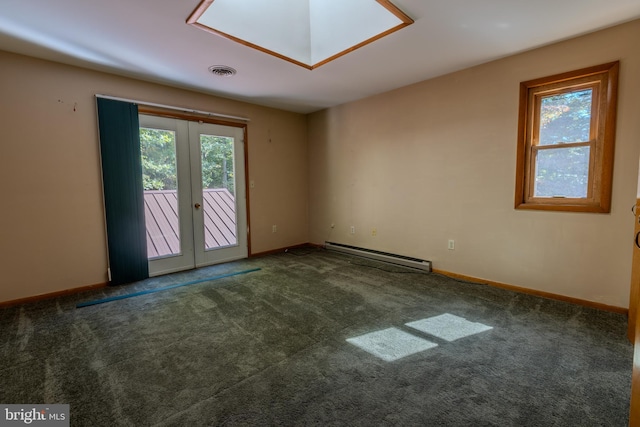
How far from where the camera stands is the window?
2566mm

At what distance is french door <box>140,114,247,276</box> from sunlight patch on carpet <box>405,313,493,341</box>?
3.15m

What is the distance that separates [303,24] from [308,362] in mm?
3183

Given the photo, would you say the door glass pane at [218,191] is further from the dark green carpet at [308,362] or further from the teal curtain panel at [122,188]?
the dark green carpet at [308,362]

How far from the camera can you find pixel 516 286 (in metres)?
3.14

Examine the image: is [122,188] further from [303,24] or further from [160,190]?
[303,24]

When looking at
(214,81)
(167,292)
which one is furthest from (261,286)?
(214,81)

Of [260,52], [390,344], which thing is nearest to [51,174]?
[260,52]

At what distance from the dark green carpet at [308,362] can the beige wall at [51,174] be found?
0.36 metres

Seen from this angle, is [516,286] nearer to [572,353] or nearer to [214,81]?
[572,353]

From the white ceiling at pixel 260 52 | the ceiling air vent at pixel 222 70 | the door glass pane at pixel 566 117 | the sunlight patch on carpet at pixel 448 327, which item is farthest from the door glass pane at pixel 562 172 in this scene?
the ceiling air vent at pixel 222 70

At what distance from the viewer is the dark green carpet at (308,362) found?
→ 151 cm

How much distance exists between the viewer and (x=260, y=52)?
9.36 feet

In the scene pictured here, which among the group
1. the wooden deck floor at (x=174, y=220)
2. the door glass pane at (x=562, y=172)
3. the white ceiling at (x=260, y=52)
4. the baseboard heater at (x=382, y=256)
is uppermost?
the white ceiling at (x=260, y=52)

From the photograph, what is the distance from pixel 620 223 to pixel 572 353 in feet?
4.54
